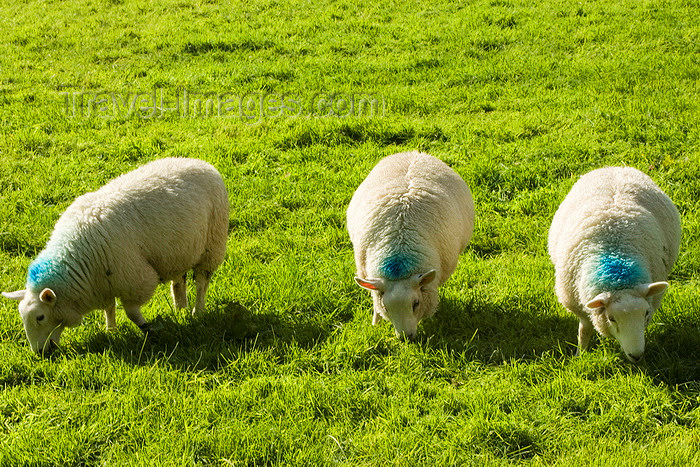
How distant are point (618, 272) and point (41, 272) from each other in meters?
3.76

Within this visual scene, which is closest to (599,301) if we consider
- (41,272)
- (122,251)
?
(122,251)

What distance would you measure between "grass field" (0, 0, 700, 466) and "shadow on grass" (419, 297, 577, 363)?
20 millimetres

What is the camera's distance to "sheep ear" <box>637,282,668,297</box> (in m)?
3.98

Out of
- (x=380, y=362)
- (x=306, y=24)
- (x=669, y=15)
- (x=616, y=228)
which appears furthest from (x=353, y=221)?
(x=669, y=15)

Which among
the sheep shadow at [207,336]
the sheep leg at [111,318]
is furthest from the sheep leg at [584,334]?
the sheep leg at [111,318]

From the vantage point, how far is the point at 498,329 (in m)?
4.89

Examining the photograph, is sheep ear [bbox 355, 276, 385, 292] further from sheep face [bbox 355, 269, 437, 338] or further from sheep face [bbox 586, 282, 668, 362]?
sheep face [bbox 586, 282, 668, 362]

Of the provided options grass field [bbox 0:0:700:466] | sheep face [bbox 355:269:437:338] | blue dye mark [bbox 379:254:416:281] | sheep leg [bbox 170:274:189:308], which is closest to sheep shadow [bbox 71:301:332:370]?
grass field [bbox 0:0:700:466]

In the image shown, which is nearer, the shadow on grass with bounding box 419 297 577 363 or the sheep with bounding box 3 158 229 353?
the shadow on grass with bounding box 419 297 577 363

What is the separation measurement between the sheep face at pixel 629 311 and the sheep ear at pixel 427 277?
1022mm

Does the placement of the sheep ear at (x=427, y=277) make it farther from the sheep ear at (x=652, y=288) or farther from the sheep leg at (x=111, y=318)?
the sheep leg at (x=111, y=318)

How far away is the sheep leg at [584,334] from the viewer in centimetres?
446

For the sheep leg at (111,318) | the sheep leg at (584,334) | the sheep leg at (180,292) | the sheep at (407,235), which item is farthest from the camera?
the sheep leg at (180,292)

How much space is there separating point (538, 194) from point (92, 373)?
427cm
